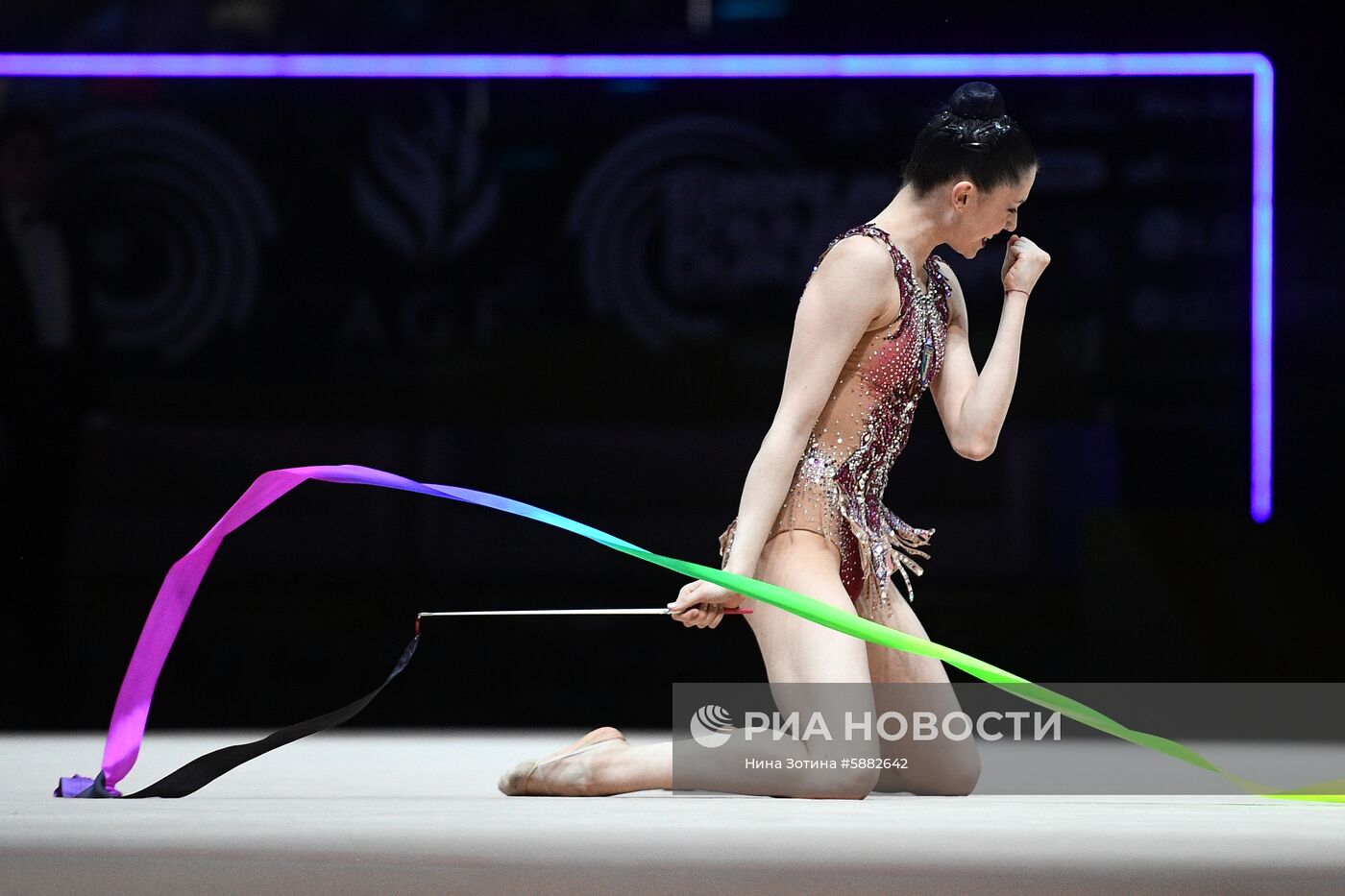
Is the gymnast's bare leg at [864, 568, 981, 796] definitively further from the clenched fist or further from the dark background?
the dark background

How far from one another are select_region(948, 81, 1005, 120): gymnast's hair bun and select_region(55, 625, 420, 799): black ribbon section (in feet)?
3.70

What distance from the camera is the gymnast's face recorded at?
239 centimetres

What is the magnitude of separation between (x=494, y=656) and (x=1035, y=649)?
1.58 meters

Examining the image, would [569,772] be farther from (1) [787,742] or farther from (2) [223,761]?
(2) [223,761]

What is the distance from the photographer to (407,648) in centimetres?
237

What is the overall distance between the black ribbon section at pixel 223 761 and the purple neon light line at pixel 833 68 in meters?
2.52

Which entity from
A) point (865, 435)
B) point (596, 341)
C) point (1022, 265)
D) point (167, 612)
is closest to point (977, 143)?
point (1022, 265)

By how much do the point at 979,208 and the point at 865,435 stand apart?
0.39 meters

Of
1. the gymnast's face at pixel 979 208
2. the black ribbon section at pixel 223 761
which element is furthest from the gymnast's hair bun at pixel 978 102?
the black ribbon section at pixel 223 761

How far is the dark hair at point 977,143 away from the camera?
7.80 ft

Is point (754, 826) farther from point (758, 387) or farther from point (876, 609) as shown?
point (758, 387)

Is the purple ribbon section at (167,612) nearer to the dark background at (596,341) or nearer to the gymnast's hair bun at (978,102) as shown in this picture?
the gymnast's hair bun at (978,102)

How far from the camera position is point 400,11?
4.42 metres

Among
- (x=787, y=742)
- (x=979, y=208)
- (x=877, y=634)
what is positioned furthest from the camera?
(x=979, y=208)
